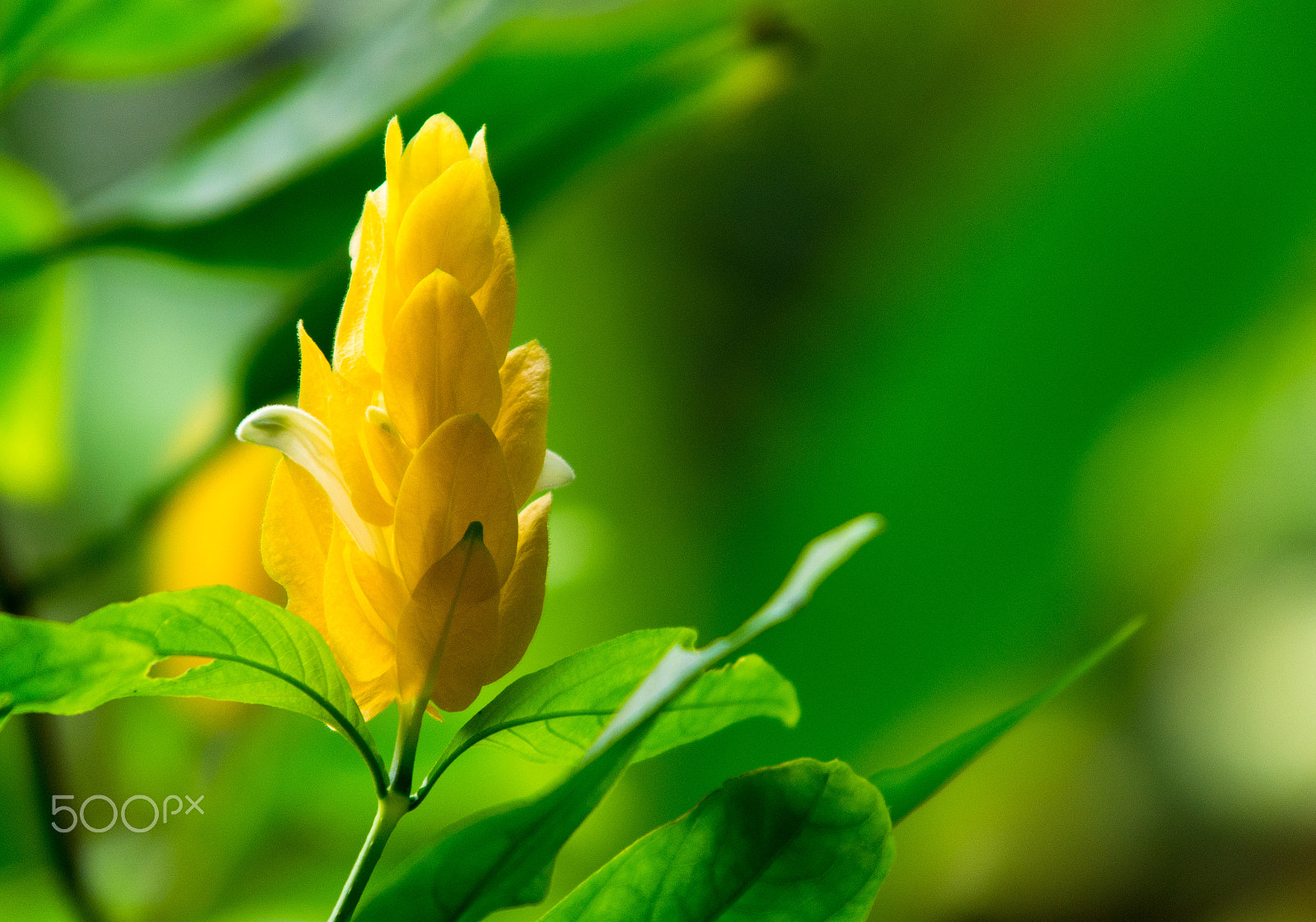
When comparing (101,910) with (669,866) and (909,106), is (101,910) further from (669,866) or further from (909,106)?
(909,106)

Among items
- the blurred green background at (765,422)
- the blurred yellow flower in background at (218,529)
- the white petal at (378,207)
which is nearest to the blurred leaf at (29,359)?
the blurred green background at (765,422)

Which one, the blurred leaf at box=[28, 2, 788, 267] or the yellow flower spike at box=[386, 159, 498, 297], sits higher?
the blurred leaf at box=[28, 2, 788, 267]

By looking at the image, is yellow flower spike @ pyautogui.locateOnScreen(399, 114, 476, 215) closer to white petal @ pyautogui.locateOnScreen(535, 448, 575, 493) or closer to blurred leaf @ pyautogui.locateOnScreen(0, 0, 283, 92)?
white petal @ pyautogui.locateOnScreen(535, 448, 575, 493)

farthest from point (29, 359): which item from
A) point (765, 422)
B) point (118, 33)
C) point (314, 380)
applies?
point (765, 422)

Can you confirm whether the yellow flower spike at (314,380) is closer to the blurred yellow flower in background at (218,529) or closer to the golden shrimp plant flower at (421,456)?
the golden shrimp plant flower at (421,456)

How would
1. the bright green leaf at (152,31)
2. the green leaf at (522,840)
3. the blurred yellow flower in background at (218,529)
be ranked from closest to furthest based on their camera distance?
the green leaf at (522,840), the blurred yellow flower in background at (218,529), the bright green leaf at (152,31)

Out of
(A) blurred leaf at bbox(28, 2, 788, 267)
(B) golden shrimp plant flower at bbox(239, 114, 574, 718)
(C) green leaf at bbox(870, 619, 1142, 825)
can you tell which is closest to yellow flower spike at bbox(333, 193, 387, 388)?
(B) golden shrimp plant flower at bbox(239, 114, 574, 718)

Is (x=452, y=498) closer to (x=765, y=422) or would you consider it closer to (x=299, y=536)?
(x=299, y=536)

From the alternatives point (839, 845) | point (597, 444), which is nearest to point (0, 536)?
point (839, 845)
